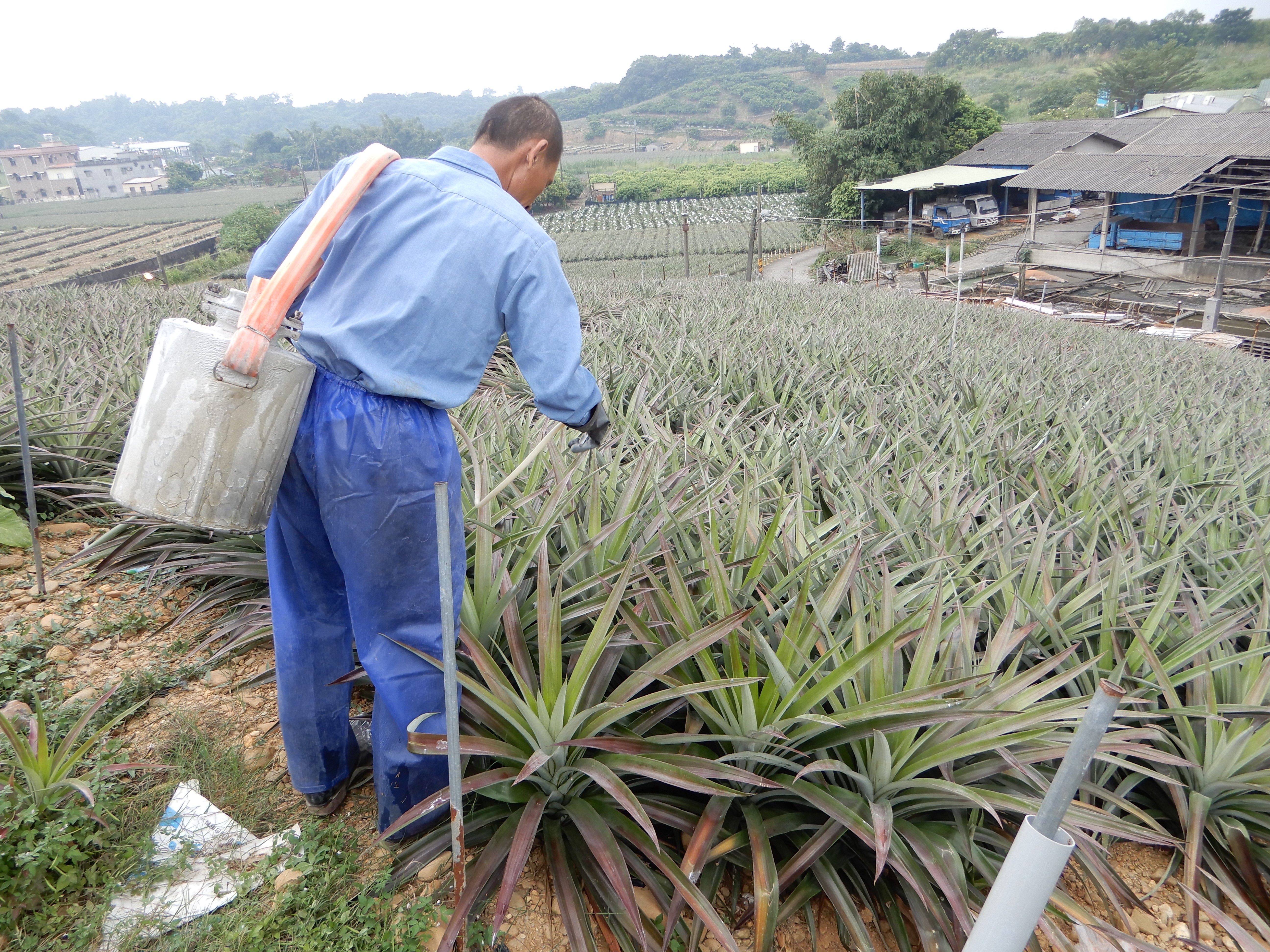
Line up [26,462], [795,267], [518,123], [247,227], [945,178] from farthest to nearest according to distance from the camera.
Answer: [247,227] → [795,267] → [945,178] → [26,462] → [518,123]

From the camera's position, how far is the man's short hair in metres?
1.70

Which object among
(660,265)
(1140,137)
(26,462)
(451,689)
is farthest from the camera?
(660,265)

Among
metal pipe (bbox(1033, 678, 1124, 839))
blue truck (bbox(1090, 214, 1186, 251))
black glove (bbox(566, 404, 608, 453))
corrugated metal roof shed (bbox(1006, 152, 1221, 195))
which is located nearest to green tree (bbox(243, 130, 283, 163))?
corrugated metal roof shed (bbox(1006, 152, 1221, 195))

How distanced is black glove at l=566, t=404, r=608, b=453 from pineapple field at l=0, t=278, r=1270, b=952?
0.91ft

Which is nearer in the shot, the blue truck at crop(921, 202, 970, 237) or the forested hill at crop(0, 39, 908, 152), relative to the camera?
the blue truck at crop(921, 202, 970, 237)

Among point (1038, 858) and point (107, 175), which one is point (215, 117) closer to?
point (107, 175)

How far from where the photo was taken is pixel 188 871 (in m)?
→ 1.55

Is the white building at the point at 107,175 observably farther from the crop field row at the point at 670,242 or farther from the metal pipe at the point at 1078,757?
the metal pipe at the point at 1078,757

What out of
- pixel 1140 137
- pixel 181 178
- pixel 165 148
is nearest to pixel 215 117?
pixel 165 148

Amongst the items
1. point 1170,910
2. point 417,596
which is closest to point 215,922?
point 417,596

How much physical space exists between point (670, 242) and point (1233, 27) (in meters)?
92.6

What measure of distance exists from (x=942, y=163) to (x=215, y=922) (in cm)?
4211

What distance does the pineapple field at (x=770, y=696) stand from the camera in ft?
4.72

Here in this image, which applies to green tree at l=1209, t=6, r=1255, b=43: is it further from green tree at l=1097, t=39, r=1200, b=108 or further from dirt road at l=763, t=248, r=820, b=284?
dirt road at l=763, t=248, r=820, b=284
